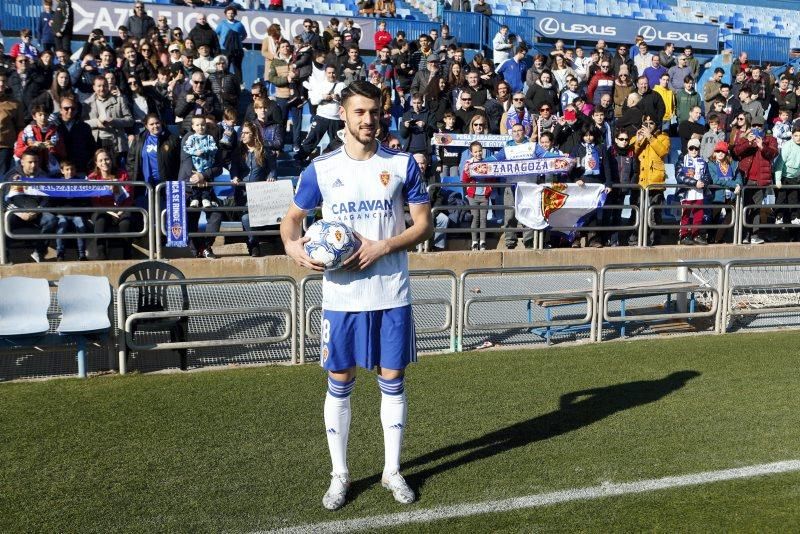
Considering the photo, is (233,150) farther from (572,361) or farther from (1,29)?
(1,29)

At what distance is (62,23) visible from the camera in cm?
1644

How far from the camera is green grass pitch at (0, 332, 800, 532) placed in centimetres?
489

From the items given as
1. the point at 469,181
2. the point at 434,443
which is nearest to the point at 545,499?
the point at 434,443

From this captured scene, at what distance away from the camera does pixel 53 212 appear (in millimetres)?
10656

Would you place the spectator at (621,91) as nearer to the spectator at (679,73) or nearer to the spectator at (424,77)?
the spectator at (679,73)

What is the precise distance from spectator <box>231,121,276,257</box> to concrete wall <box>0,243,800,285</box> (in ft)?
1.73

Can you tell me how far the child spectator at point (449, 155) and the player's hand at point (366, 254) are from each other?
9443 mm

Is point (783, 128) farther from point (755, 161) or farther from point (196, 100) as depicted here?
point (196, 100)

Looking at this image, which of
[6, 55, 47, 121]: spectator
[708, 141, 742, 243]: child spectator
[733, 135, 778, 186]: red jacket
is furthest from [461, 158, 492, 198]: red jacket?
[6, 55, 47, 121]: spectator

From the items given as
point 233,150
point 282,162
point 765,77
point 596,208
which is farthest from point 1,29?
point 765,77

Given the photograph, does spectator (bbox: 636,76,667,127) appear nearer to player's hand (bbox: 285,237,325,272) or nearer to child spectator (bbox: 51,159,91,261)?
child spectator (bbox: 51,159,91,261)

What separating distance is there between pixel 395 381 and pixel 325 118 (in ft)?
34.1

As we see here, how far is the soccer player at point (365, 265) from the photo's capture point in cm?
491

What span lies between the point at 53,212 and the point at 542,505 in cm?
771
